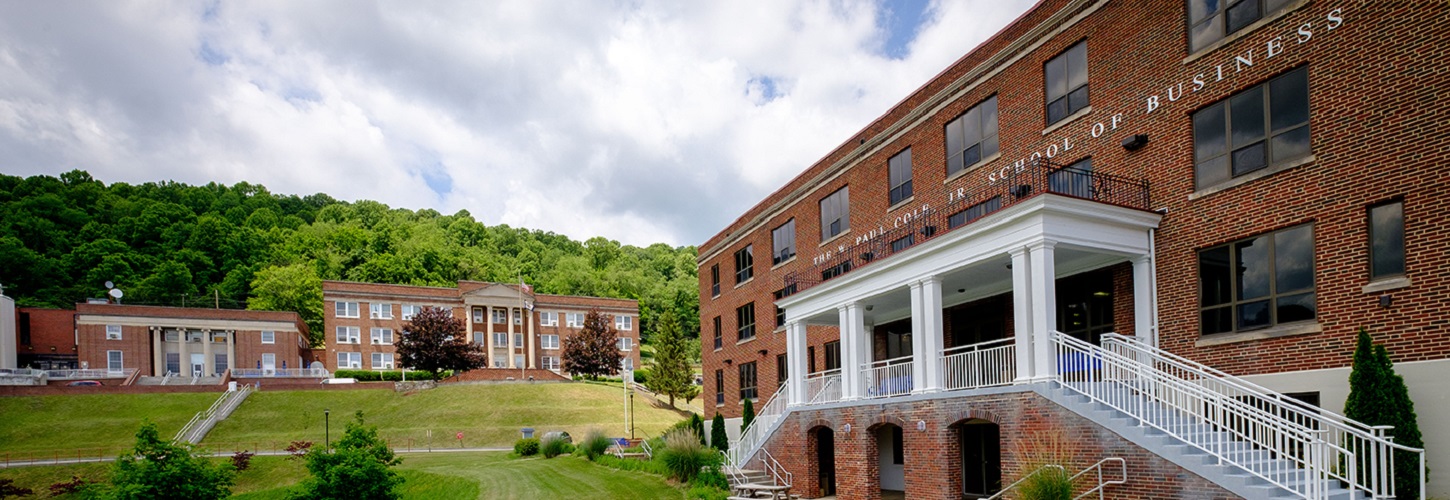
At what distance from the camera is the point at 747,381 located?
33.7 m

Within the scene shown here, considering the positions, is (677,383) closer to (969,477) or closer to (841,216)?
(841,216)

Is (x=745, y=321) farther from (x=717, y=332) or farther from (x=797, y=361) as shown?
(x=797, y=361)

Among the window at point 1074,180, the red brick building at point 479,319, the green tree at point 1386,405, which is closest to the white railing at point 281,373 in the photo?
the red brick building at point 479,319

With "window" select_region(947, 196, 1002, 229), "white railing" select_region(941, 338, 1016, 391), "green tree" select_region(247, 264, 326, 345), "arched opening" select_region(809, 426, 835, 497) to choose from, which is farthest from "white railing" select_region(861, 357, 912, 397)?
"green tree" select_region(247, 264, 326, 345)

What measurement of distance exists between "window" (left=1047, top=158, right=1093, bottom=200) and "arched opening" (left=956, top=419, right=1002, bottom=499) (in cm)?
562

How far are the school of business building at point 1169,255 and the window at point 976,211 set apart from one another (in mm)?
78

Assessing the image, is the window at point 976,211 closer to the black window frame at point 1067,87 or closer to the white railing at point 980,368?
the black window frame at point 1067,87

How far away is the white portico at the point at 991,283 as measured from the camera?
14.1 metres

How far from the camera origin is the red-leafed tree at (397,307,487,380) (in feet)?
223

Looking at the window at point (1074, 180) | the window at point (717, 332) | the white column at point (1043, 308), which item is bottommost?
the window at point (717, 332)

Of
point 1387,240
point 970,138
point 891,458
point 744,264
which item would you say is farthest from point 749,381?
point 1387,240

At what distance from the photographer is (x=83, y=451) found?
42.8 metres

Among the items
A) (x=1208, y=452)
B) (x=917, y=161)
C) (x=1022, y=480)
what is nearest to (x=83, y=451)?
(x=917, y=161)

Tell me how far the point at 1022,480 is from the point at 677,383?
166 ft
